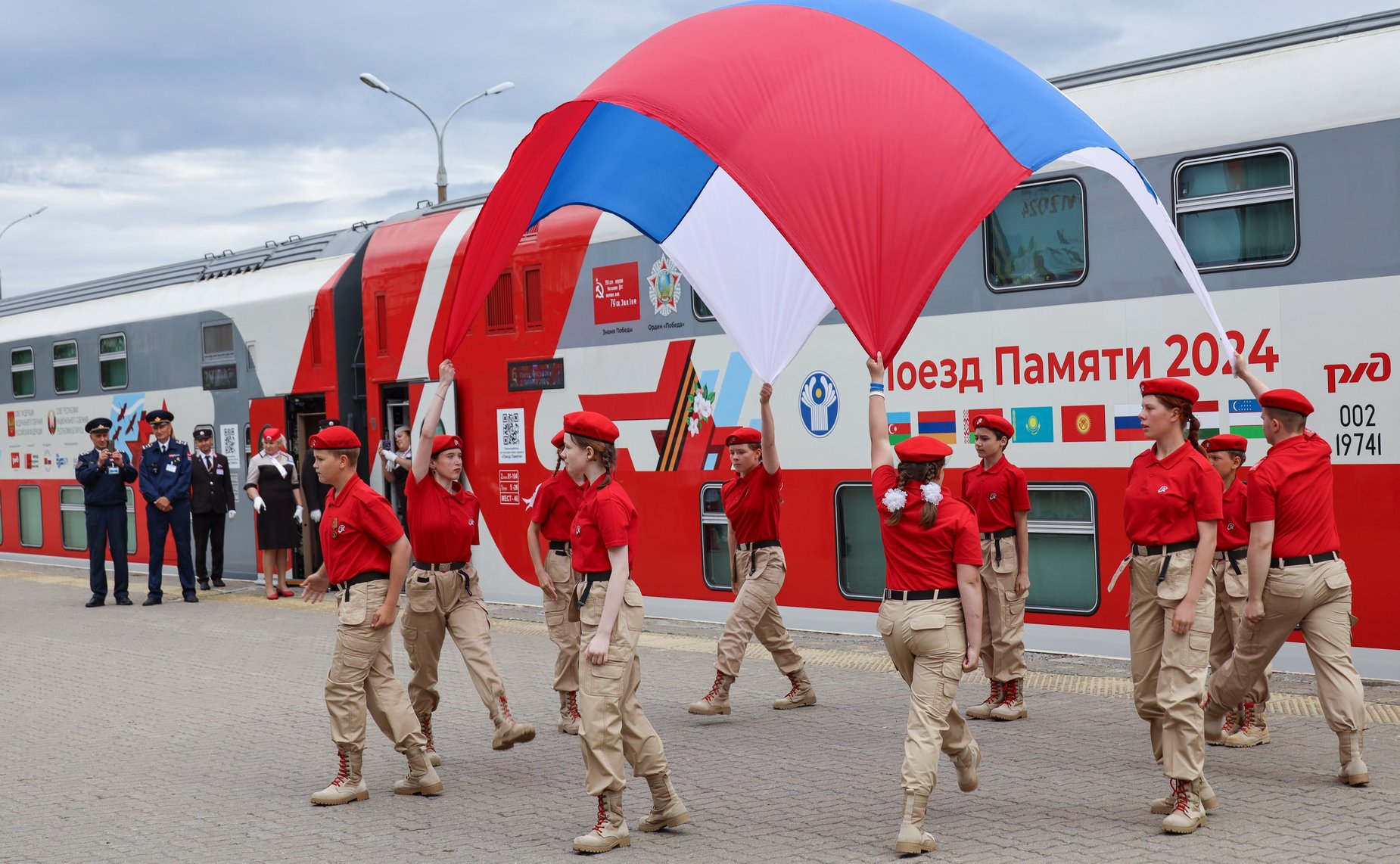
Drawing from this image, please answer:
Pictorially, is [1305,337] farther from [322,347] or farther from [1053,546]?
[322,347]

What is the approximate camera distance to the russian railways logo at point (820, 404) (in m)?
10.6

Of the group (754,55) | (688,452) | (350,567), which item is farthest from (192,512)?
(754,55)

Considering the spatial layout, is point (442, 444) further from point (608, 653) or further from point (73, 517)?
point (73, 517)

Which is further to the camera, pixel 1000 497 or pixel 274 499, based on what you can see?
pixel 274 499

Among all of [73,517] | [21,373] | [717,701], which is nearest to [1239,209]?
[717,701]

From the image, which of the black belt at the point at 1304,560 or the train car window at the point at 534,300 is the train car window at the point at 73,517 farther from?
the black belt at the point at 1304,560

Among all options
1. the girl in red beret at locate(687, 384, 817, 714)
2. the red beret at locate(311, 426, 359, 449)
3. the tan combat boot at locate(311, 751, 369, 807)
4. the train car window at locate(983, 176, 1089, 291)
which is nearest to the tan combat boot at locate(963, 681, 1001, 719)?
the girl in red beret at locate(687, 384, 817, 714)

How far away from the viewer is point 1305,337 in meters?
8.24

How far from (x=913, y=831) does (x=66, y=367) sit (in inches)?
679

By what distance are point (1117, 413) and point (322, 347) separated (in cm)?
927

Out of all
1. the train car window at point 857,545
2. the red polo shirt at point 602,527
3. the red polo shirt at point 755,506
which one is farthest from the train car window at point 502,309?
the red polo shirt at point 602,527

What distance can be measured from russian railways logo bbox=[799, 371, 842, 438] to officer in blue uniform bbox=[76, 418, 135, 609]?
342 inches

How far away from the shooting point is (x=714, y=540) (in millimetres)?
11594

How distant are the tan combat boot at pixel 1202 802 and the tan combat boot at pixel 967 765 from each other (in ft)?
2.55
